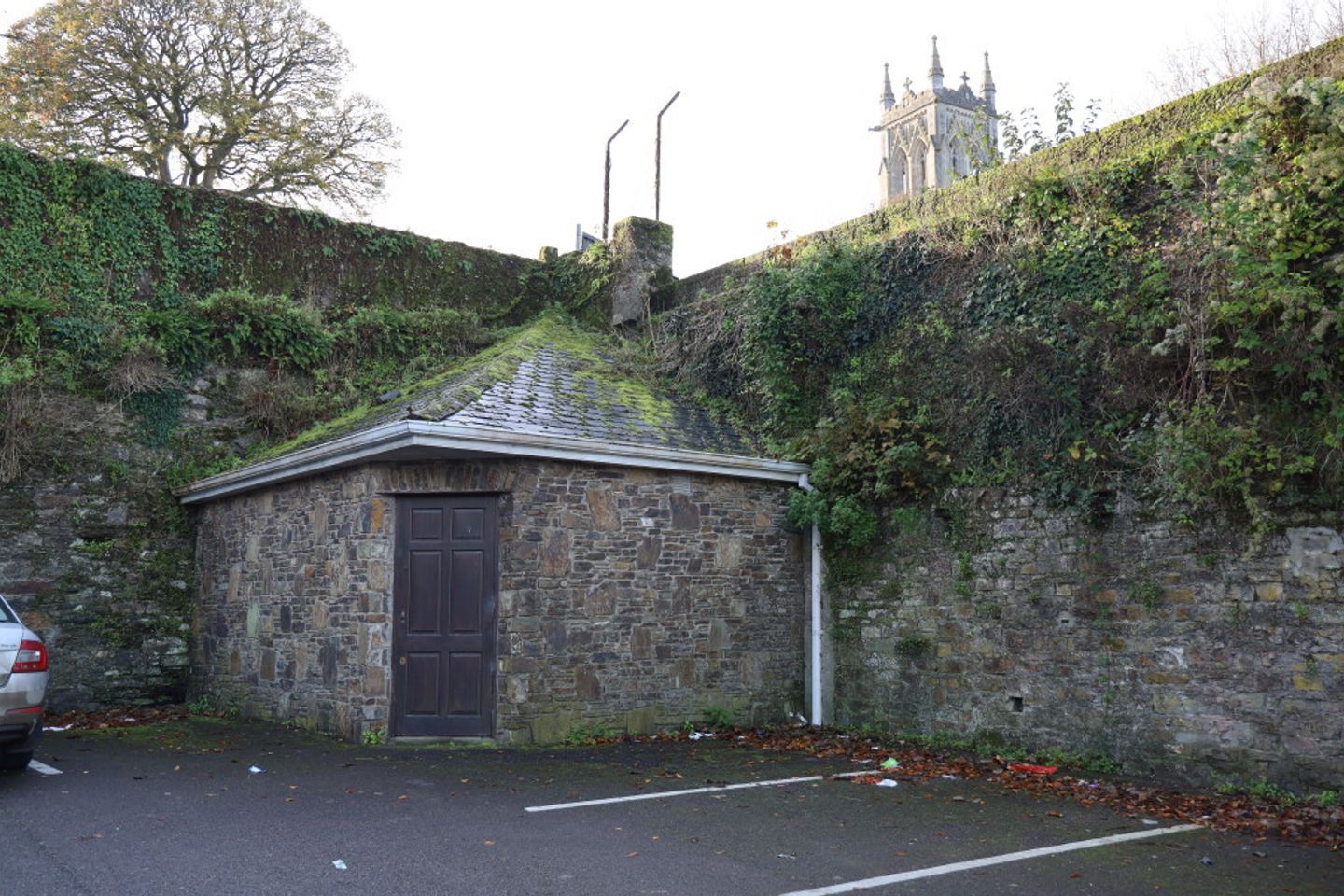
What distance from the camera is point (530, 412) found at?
10266 millimetres

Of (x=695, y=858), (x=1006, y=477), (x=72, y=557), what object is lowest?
(x=695, y=858)

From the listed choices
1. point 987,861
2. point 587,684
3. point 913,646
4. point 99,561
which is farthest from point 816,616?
point 99,561

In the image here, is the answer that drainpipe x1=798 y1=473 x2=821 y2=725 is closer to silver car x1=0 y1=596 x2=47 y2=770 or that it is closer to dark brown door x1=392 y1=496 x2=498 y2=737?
dark brown door x1=392 y1=496 x2=498 y2=737

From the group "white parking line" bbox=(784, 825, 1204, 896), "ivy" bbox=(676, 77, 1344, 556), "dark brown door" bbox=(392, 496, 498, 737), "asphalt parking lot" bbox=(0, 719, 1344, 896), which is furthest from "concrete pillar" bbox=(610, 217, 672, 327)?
"white parking line" bbox=(784, 825, 1204, 896)

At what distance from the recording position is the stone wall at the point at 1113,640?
7.36 m

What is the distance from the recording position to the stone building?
9633mm

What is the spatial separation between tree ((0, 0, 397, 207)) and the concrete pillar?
25.8 ft

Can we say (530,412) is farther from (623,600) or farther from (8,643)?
(8,643)

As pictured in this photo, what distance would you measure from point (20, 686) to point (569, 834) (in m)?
4.33

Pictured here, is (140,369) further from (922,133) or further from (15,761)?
(922,133)

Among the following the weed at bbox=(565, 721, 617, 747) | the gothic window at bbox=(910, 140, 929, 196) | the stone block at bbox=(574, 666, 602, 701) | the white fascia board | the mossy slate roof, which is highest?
the gothic window at bbox=(910, 140, 929, 196)

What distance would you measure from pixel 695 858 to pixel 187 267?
37.6 feet

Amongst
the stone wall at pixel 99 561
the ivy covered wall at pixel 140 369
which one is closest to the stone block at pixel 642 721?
the ivy covered wall at pixel 140 369

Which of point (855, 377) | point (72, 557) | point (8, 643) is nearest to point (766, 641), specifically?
point (855, 377)
